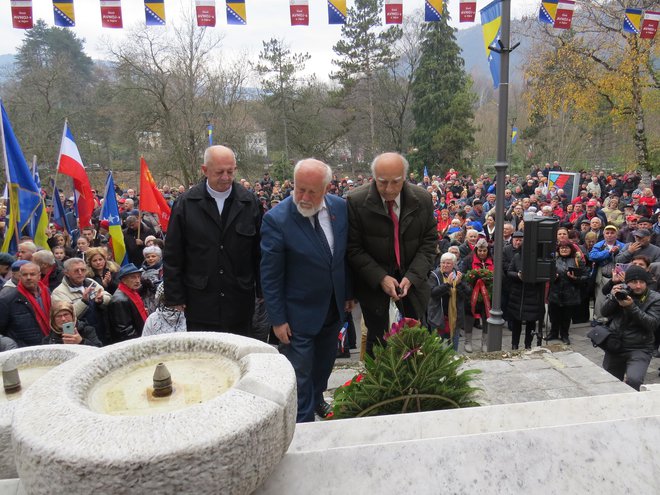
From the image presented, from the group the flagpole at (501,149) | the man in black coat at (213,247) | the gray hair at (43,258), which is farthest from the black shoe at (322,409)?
the gray hair at (43,258)

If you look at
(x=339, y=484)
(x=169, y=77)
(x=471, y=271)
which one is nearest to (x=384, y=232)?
(x=339, y=484)

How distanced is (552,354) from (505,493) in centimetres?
351

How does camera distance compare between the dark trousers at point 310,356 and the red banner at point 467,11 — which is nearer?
the dark trousers at point 310,356

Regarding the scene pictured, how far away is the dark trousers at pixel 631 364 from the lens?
4688mm

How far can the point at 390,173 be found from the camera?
327 centimetres

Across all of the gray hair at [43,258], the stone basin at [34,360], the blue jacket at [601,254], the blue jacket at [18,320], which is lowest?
the blue jacket at [601,254]

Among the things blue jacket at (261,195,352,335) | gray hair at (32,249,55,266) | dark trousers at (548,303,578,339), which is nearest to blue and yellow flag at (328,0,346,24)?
dark trousers at (548,303,578,339)

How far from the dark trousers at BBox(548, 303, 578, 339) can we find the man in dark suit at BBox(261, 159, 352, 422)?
5.09 metres

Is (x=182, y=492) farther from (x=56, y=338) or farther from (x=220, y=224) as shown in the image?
(x=56, y=338)

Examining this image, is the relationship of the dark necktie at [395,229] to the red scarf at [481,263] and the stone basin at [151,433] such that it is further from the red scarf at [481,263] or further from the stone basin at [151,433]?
the red scarf at [481,263]

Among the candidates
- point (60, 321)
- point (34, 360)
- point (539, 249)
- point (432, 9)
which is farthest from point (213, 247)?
point (432, 9)

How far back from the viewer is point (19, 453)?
1.27 m

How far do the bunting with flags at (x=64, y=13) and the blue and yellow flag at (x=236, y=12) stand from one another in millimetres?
2613

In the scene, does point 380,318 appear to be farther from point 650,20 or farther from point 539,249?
point 650,20
